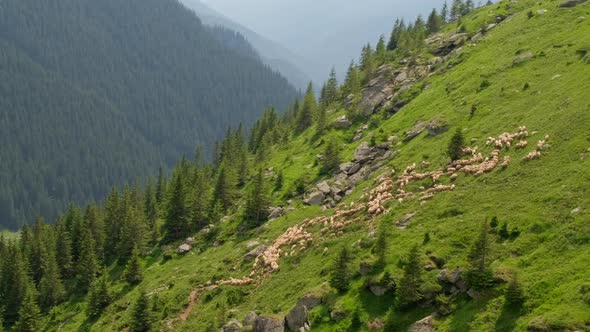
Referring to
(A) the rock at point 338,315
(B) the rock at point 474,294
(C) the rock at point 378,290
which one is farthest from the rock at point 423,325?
(A) the rock at point 338,315

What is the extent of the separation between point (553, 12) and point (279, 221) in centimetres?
6583

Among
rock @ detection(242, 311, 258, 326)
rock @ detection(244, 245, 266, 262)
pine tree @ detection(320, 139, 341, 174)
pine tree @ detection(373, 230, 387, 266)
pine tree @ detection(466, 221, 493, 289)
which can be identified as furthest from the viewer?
pine tree @ detection(320, 139, 341, 174)

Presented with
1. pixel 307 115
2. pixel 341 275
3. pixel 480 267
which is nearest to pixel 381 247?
pixel 341 275

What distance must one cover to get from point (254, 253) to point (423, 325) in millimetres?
35205

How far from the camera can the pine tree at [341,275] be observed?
137 feet

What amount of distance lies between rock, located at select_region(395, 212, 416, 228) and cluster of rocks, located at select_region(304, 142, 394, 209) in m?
21.2

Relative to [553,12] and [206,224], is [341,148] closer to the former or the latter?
[206,224]

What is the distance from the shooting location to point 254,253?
2569 inches

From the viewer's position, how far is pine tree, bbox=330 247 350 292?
41.9m

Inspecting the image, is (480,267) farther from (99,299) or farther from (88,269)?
(88,269)

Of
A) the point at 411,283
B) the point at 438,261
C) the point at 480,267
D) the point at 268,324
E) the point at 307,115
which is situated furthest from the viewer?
the point at 307,115

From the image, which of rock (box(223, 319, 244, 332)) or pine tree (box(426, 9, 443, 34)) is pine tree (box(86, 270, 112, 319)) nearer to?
rock (box(223, 319, 244, 332))

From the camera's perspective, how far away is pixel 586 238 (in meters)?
32.7

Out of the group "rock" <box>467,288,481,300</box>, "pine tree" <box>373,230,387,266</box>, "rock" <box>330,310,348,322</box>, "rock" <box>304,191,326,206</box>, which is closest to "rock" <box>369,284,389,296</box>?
"rock" <box>330,310,348,322</box>
